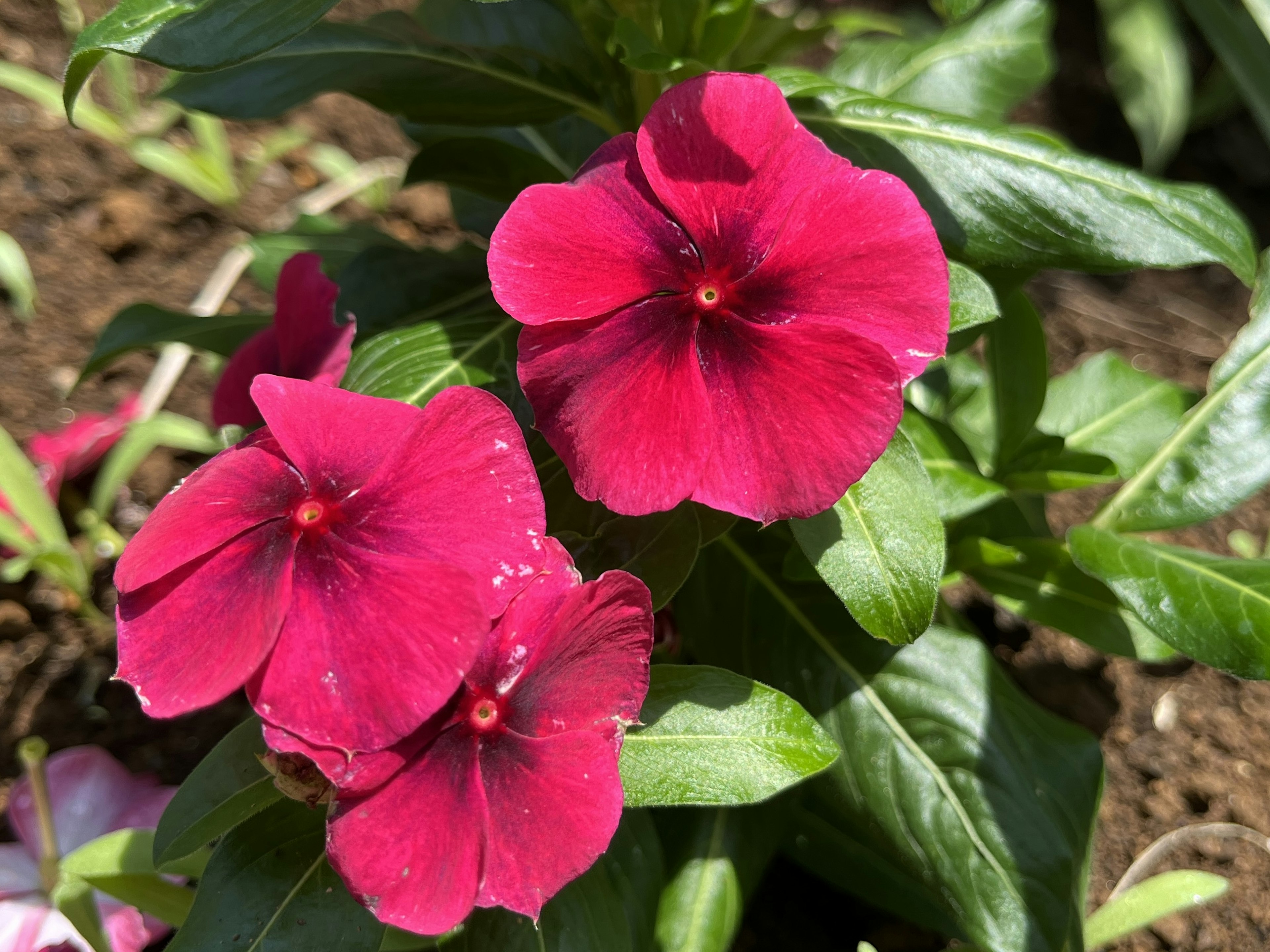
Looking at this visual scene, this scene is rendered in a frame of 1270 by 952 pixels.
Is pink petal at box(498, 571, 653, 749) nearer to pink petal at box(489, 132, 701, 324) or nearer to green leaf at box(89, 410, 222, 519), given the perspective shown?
pink petal at box(489, 132, 701, 324)

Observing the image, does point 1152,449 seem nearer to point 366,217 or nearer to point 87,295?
point 366,217

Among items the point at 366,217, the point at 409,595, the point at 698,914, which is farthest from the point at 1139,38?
the point at 409,595

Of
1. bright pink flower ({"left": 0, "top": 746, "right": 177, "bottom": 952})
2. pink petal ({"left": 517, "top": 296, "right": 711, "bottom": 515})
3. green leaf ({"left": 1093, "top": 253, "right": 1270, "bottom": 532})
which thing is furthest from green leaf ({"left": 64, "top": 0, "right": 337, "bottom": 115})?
green leaf ({"left": 1093, "top": 253, "right": 1270, "bottom": 532})

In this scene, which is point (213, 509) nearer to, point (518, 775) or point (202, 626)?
point (202, 626)

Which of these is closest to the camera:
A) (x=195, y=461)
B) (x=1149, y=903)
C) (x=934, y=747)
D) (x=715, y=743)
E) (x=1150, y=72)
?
(x=715, y=743)

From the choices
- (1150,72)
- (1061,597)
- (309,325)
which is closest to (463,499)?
(309,325)

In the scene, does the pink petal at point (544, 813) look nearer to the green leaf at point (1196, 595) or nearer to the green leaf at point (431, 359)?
the green leaf at point (431, 359)
